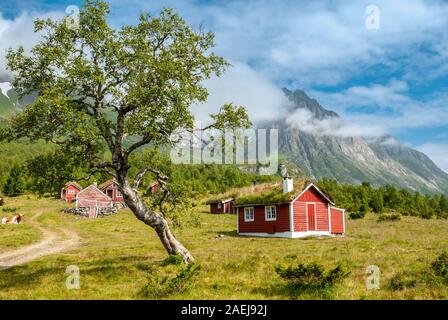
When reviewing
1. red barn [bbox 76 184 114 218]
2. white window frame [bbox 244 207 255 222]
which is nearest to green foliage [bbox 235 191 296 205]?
white window frame [bbox 244 207 255 222]

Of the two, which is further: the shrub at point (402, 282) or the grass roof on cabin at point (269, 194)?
the grass roof on cabin at point (269, 194)

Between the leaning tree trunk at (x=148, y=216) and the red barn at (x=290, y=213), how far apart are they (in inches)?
1017

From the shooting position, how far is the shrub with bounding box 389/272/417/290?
49.0 feet

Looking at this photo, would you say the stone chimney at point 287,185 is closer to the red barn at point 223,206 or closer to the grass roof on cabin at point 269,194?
the grass roof on cabin at point 269,194

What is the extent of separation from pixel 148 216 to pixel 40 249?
54.6ft

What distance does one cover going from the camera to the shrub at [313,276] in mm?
14820

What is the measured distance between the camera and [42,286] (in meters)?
18.0

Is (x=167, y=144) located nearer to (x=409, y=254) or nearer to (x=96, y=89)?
(x=96, y=89)

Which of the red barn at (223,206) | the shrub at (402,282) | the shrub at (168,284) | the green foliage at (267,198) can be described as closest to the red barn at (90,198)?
the red barn at (223,206)

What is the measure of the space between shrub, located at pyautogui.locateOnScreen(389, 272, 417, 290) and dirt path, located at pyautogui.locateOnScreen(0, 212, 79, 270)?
67.9 feet

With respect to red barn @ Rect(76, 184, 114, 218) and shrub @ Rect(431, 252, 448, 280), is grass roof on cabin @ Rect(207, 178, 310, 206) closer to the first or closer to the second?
shrub @ Rect(431, 252, 448, 280)

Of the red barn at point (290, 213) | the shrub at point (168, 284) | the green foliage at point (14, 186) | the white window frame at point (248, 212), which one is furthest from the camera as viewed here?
the green foliage at point (14, 186)

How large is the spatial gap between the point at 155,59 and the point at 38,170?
8.45 meters

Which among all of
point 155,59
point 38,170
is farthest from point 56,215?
point 155,59
